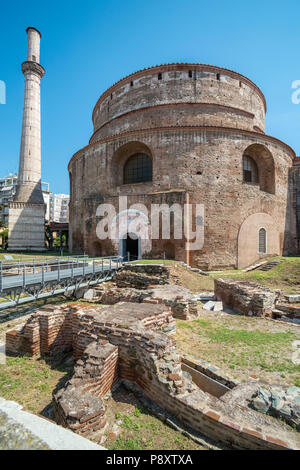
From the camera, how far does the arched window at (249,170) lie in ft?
58.4

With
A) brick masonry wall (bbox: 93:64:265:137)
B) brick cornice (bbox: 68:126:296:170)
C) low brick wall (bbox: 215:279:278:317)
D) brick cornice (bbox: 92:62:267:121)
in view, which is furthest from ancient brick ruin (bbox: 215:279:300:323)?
brick cornice (bbox: 92:62:267:121)

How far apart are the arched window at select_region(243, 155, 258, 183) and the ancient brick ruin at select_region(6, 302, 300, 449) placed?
15199mm

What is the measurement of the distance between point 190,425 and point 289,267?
12625 mm

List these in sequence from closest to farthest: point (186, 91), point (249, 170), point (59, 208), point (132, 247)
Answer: point (132, 247) < point (249, 170) < point (186, 91) < point (59, 208)

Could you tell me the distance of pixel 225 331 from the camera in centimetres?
611

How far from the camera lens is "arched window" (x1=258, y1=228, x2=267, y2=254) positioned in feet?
55.3

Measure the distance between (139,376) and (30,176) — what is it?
79.4 feet

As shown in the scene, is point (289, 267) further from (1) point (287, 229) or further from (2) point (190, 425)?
(2) point (190, 425)

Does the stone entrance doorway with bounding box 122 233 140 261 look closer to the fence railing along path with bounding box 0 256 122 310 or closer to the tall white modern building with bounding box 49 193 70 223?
the fence railing along path with bounding box 0 256 122 310

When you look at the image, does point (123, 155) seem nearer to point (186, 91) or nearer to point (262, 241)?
point (186, 91)

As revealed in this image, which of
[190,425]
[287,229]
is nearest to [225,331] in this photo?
[190,425]

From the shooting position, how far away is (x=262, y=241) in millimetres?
16984

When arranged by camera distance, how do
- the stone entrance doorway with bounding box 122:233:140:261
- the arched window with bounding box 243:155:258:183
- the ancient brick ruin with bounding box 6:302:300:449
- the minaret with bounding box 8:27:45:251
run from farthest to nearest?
the minaret with bounding box 8:27:45:251 → the arched window with bounding box 243:155:258:183 → the stone entrance doorway with bounding box 122:233:140:261 → the ancient brick ruin with bounding box 6:302:300:449

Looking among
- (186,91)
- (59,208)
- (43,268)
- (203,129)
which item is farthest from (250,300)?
(59,208)
